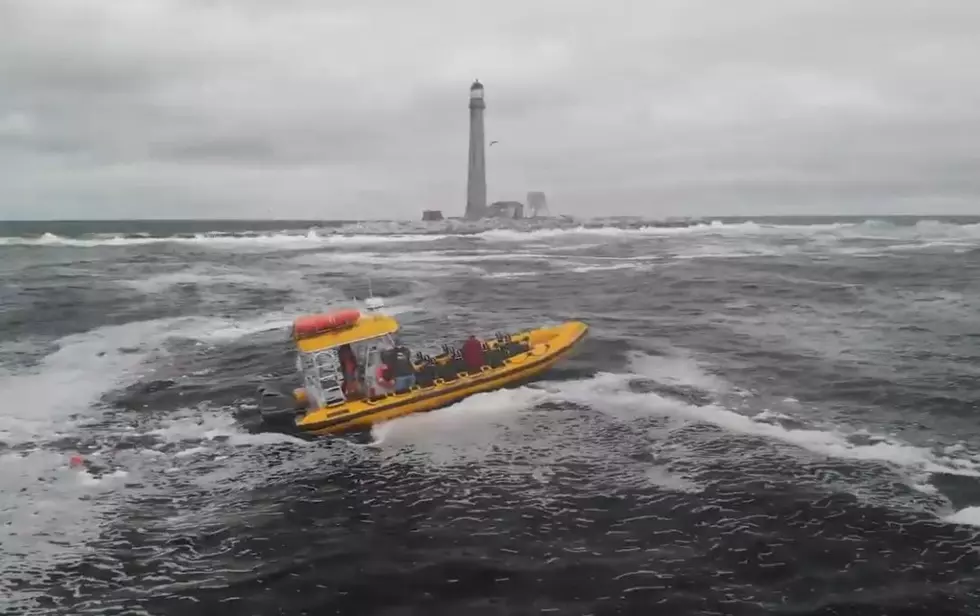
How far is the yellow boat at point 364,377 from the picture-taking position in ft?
54.3

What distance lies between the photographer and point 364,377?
17688 mm

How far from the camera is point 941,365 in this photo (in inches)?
880

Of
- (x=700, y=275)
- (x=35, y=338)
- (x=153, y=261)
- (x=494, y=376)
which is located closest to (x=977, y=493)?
(x=494, y=376)

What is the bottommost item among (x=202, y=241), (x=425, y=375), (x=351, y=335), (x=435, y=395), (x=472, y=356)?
(x=435, y=395)

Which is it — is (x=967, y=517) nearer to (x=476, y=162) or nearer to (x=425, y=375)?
(x=425, y=375)

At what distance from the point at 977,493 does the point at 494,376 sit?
36.8ft

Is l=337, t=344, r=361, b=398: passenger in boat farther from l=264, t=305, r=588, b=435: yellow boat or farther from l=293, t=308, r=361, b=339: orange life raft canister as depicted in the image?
l=293, t=308, r=361, b=339: orange life raft canister

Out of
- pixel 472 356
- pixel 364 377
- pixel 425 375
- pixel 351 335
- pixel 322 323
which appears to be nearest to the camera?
pixel 351 335

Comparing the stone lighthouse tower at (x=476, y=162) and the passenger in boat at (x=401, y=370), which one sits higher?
the stone lighthouse tower at (x=476, y=162)

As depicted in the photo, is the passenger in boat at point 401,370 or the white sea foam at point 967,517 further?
the passenger in boat at point 401,370

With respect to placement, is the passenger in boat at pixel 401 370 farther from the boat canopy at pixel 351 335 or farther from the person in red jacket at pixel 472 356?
the person in red jacket at pixel 472 356

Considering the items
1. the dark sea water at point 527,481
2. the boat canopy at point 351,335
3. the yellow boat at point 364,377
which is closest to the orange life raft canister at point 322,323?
the yellow boat at point 364,377

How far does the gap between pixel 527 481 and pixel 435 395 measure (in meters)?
4.72

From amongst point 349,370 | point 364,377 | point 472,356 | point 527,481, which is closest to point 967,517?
point 527,481
